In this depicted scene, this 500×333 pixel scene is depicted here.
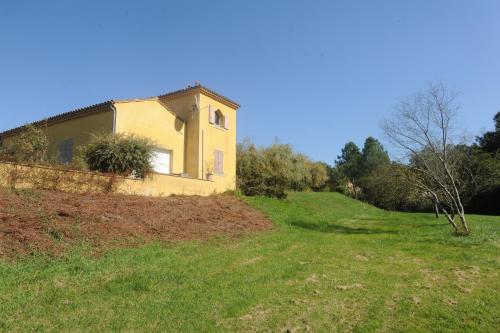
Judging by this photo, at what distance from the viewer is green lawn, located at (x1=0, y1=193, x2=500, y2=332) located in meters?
6.04

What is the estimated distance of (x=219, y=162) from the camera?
23.2 meters

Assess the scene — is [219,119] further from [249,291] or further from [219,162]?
[249,291]

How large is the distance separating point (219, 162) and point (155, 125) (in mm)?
4364

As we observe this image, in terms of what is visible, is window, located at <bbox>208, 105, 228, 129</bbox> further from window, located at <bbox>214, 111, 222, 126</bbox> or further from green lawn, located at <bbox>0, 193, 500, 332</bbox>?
green lawn, located at <bbox>0, 193, 500, 332</bbox>

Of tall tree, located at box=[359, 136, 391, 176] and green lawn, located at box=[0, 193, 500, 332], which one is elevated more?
tall tree, located at box=[359, 136, 391, 176]

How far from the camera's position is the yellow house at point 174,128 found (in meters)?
18.8

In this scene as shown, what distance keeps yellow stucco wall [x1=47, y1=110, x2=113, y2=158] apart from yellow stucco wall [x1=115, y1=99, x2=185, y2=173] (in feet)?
2.18

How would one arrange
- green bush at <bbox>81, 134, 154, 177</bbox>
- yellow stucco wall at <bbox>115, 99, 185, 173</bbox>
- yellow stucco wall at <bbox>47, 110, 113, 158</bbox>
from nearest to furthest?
green bush at <bbox>81, 134, 154, 177</bbox> < yellow stucco wall at <bbox>47, 110, 113, 158</bbox> < yellow stucco wall at <bbox>115, 99, 185, 173</bbox>

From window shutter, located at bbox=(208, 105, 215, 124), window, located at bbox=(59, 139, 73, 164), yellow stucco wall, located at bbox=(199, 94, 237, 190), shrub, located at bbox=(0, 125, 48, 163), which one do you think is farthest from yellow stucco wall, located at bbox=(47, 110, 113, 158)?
window shutter, located at bbox=(208, 105, 215, 124)

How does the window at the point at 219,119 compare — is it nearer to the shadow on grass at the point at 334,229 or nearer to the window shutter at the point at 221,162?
the window shutter at the point at 221,162

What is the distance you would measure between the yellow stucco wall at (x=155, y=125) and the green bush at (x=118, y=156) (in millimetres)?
2182

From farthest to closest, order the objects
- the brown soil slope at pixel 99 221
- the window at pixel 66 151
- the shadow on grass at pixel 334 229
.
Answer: the window at pixel 66 151 < the shadow on grass at pixel 334 229 < the brown soil slope at pixel 99 221

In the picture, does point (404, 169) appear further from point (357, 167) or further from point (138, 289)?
point (357, 167)

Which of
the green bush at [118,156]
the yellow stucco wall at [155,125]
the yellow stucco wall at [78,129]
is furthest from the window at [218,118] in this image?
the green bush at [118,156]
